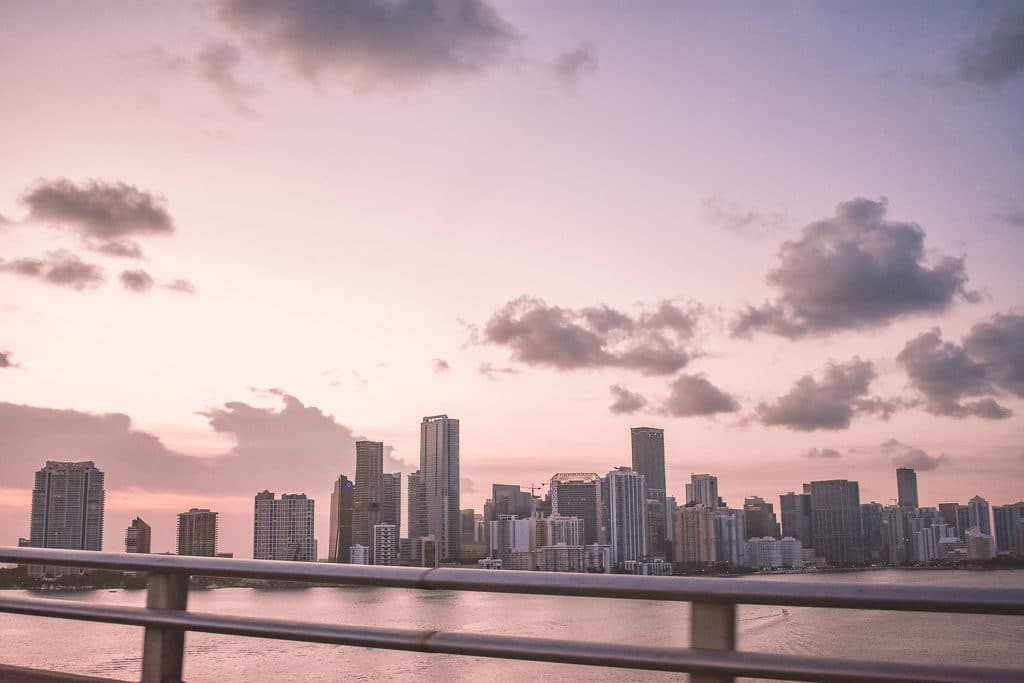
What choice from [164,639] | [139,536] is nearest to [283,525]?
[139,536]

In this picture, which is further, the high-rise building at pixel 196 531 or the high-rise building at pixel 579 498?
the high-rise building at pixel 579 498

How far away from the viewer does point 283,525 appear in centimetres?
6906

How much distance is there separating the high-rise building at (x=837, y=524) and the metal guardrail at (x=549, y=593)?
8807 centimetres

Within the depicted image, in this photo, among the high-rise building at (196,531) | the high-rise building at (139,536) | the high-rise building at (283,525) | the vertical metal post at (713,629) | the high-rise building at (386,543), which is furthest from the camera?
the high-rise building at (386,543)

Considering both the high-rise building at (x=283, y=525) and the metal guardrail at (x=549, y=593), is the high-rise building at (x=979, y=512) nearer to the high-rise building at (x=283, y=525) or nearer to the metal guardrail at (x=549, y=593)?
the high-rise building at (x=283, y=525)

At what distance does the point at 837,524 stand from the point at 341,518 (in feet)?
170

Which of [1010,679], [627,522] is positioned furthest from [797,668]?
[627,522]

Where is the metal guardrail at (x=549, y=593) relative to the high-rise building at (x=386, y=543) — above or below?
above

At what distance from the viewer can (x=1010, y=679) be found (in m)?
2.10

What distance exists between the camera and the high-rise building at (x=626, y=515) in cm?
10069

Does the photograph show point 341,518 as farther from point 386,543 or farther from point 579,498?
point 579,498

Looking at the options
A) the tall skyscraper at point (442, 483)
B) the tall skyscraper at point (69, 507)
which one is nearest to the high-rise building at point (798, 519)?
the tall skyscraper at point (442, 483)

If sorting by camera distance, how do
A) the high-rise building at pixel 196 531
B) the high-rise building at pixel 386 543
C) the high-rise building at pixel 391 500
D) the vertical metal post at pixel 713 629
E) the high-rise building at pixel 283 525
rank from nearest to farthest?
the vertical metal post at pixel 713 629 → the high-rise building at pixel 196 531 → the high-rise building at pixel 283 525 → the high-rise building at pixel 386 543 → the high-rise building at pixel 391 500

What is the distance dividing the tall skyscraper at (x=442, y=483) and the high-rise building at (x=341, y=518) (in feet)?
28.2
